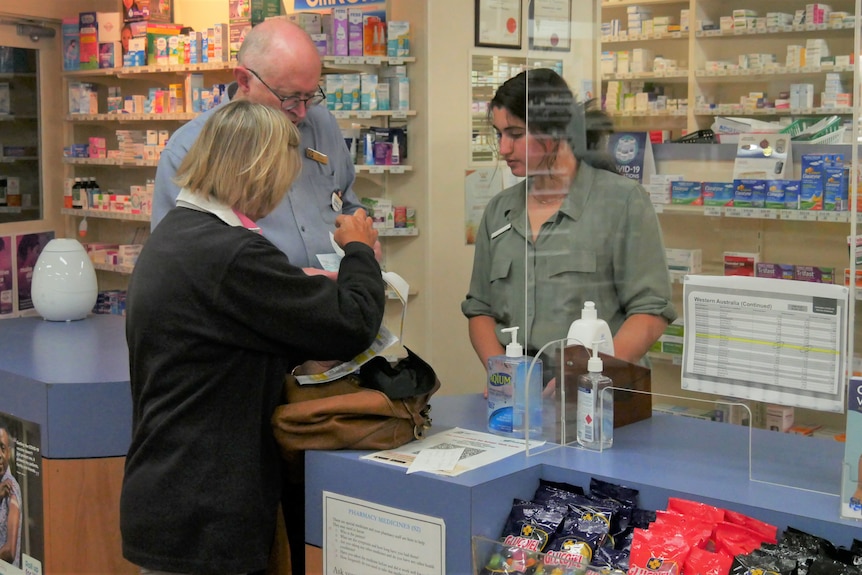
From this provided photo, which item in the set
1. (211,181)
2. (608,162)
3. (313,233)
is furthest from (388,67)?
(211,181)

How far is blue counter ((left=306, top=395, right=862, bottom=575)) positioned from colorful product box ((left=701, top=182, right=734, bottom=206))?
1.80 ft

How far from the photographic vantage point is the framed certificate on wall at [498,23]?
18.9 feet

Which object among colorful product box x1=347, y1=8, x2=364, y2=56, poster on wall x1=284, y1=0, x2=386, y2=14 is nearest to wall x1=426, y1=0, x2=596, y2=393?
colorful product box x1=347, y1=8, x2=364, y2=56

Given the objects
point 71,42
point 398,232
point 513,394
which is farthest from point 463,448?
point 71,42

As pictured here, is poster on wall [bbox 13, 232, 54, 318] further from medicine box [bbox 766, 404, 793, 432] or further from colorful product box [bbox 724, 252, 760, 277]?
medicine box [bbox 766, 404, 793, 432]

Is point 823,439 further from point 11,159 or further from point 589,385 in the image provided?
point 11,159

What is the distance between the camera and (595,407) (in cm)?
238

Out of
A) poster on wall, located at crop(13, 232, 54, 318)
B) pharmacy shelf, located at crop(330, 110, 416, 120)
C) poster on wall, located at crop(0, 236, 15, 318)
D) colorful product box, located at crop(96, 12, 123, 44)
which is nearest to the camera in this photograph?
pharmacy shelf, located at crop(330, 110, 416, 120)

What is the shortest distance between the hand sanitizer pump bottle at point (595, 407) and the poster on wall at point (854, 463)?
58 centimetres

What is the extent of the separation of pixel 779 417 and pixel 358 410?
95 centimetres

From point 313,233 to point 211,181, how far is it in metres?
0.89

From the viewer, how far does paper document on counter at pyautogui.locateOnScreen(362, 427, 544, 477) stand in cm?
225

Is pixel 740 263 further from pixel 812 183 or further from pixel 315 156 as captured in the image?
pixel 315 156

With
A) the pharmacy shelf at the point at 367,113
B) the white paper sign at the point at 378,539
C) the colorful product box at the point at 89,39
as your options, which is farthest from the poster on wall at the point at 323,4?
the white paper sign at the point at 378,539
